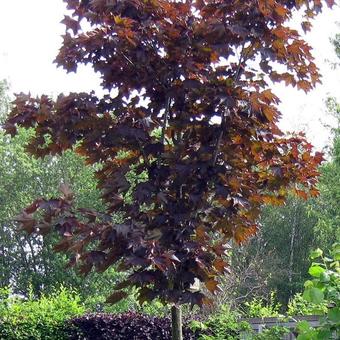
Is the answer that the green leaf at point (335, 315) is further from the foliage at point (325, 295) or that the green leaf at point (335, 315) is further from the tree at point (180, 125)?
the tree at point (180, 125)

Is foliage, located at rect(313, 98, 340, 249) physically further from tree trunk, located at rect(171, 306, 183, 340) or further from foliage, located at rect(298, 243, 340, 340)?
foliage, located at rect(298, 243, 340, 340)

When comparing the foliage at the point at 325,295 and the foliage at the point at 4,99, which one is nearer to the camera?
the foliage at the point at 325,295

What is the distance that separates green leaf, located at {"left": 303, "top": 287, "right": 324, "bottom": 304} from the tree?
1110mm

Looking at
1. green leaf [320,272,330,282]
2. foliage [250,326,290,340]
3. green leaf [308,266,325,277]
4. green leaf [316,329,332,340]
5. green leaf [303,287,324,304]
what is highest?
green leaf [308,266,325,277]

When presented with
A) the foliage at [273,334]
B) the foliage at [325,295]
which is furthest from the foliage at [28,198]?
the foliage at [325,295]

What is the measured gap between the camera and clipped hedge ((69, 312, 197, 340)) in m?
8.39

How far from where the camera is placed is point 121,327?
8500mm

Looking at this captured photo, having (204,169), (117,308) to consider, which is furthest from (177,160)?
(117,308)

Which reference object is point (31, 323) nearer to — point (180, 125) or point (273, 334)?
point (273, 334)

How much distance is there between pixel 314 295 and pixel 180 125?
1.68 m

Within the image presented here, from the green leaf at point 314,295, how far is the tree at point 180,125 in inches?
43.7

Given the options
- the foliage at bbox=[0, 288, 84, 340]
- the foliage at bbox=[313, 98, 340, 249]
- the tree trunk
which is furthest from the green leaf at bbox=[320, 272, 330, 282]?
the foliage at bbox=[313, 98, 340, 249]

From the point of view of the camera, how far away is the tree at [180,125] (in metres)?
3.51

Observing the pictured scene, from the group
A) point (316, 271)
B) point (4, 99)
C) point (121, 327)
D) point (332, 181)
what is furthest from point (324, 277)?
point (4, 99)
